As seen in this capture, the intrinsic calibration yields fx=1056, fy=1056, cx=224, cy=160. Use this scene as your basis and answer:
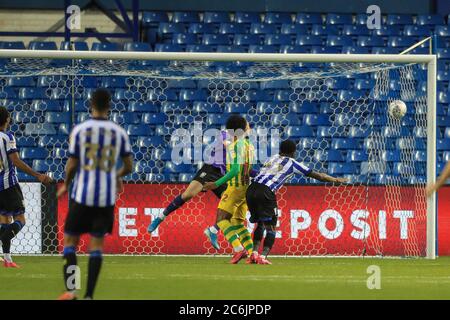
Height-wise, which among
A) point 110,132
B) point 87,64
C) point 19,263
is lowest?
point 19,263

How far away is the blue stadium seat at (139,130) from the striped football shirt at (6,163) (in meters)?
4.54

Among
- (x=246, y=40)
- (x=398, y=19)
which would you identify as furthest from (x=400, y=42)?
(x=246, y=40)

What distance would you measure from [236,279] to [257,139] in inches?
246

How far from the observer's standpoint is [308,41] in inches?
→ 801

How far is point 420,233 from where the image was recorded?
1527 centimetres

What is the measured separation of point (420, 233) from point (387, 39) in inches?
256

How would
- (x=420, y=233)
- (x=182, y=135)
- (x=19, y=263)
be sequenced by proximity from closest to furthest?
(x=19, y=263), (x=420, y=233), (x=182, y=135)

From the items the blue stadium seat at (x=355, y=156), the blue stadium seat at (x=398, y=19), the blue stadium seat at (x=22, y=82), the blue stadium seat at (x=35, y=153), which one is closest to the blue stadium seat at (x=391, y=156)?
the blue stadium seat at (x=355, y=156)

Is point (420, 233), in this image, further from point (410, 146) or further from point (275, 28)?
point (275, 28)

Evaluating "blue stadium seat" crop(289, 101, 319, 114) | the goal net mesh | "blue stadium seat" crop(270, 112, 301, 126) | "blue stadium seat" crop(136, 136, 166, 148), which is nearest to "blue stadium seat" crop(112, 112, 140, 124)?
the goal net mesh

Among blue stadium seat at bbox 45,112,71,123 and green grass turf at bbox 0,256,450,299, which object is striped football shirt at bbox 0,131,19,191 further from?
blue stadium seat at bbox 45,112,71,123

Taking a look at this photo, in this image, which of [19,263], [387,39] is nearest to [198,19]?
[387,39]

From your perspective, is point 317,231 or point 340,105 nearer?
point 317,231

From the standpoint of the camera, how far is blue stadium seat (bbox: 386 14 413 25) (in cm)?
2133
